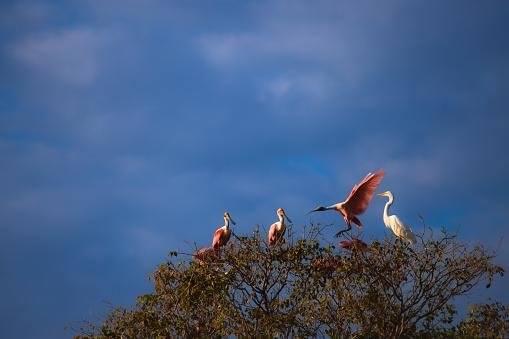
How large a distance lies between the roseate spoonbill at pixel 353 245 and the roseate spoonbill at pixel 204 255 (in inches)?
122

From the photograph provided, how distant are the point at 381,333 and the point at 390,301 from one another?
743 millimetres

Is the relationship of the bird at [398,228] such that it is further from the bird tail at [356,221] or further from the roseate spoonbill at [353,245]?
the roseate spoonbill at [353,245]

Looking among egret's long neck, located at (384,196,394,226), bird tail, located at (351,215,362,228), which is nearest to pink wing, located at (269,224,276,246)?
bird tail, located at (351,215,362,228)

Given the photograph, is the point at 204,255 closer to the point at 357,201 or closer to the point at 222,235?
the point at 222,235

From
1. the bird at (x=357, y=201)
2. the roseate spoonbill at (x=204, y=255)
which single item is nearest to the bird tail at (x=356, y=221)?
the bird at (x=357, y=201)

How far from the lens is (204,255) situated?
17.2 m

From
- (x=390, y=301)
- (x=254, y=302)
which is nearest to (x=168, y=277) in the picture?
(x=254, y=302)

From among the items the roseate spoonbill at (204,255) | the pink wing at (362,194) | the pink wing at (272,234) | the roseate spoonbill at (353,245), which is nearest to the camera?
the roseate spoonbill at (353,245)

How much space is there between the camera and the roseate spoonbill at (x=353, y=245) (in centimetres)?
1628

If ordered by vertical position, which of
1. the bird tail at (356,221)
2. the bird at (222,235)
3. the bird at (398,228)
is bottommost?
the bird at (398,228)

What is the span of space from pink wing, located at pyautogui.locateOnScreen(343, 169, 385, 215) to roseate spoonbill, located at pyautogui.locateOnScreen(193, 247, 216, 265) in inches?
181

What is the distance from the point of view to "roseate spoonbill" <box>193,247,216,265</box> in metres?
17.1

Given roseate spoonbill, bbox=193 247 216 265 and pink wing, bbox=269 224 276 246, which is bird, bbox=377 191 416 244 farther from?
roseate spoonbill, bbox=193 247 216 265

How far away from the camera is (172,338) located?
56.0 ft
